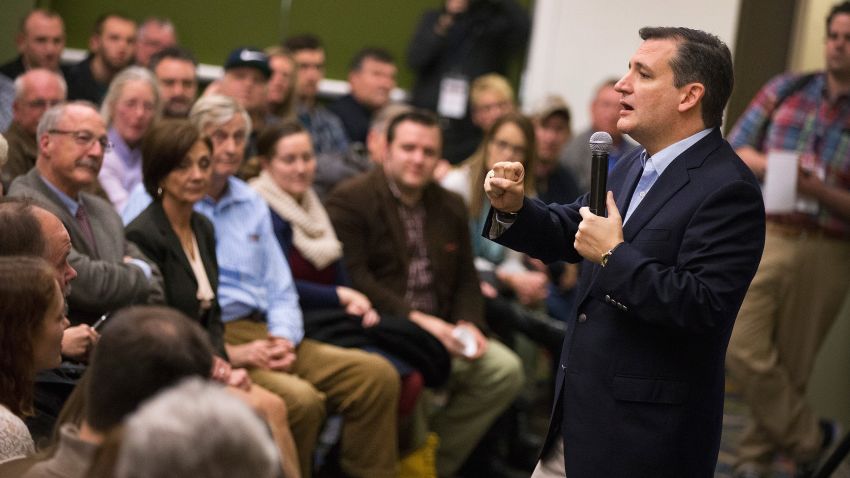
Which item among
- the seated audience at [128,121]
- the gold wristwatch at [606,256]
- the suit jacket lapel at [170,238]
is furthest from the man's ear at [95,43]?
the gold wristwatch at [606,256]

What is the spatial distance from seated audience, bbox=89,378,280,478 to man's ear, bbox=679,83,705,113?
136 centimetres

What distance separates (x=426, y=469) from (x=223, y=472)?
2.89 meters

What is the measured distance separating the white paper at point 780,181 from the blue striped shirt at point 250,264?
2.01 meters

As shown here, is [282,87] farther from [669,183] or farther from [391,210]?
[669,183]

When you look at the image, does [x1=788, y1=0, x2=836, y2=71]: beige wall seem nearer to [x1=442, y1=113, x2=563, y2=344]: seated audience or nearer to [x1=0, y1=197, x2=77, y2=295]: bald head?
[x1=442, y1=113, x2=563, y2=344]: seated audience

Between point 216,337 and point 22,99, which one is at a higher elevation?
point 22,99

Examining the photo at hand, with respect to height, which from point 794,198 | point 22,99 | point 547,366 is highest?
point 22,99

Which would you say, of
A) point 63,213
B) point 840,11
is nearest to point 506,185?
point 63,213

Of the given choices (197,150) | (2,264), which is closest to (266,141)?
(197,150)

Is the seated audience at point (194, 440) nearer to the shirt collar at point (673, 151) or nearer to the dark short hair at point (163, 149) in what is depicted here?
the shirt collar at point (673, 151)

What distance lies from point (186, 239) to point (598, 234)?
1742 millimetres

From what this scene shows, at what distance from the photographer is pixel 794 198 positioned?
476 centimetres

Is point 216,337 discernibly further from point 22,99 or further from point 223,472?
point 223,472

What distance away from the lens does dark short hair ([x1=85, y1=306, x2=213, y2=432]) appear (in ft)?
5.86
